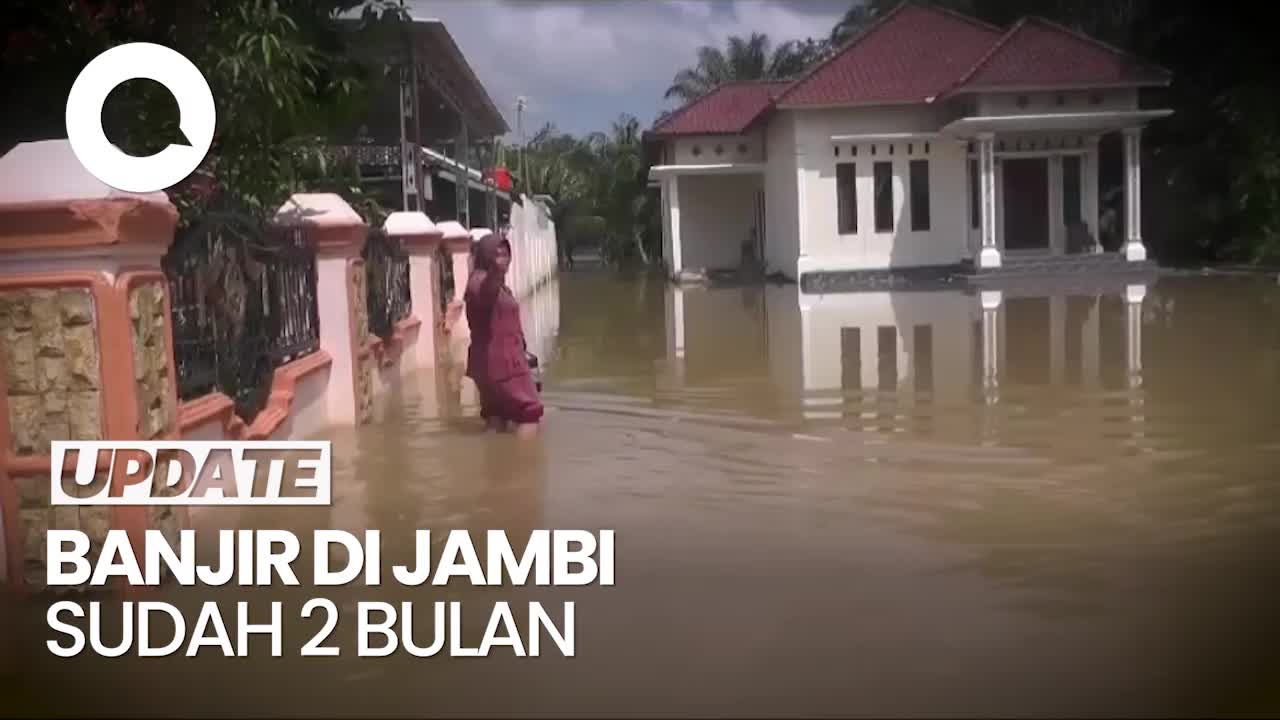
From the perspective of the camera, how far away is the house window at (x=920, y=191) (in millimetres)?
12828

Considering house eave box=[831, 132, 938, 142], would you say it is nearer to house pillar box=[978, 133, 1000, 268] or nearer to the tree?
house pillar box=[978, 133, 1000, 268]

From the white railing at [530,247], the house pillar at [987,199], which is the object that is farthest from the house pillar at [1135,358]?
the white railing at [530,247]

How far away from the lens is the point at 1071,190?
11.3 m

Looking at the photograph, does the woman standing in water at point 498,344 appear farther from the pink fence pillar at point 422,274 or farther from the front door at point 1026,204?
the front door at point 1026,204

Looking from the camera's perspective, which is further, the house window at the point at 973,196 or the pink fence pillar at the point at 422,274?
the house window at the point at 973,196

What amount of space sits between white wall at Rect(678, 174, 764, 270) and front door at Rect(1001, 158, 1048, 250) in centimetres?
238

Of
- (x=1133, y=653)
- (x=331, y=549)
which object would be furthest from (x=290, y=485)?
(x=1133, y=653)

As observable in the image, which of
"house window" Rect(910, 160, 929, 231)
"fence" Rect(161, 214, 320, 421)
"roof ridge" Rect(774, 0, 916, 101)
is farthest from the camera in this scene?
"house window" Rect(910, 160, 929, 231)

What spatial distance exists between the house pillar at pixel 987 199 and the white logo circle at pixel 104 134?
8445mm

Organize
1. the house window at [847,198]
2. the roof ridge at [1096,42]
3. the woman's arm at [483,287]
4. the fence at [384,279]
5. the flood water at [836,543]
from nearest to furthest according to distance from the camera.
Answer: the flood water at [836,543] → the woman's arm at [483,287] → the roof ridge at [1096,42] → the fence at [384,279] → the house window at [847,198]

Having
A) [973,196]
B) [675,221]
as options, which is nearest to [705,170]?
[675,221]

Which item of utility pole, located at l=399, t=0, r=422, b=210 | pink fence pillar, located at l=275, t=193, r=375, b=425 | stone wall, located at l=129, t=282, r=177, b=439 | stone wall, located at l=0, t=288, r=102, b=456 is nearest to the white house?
utility pole, located at l=399, t=0, r=422, b=210

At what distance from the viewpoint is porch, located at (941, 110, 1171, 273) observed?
32.5ft

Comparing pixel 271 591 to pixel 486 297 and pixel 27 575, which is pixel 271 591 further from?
pixel 486 297
